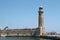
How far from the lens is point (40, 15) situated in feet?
250

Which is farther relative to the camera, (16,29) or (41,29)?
(16,29)

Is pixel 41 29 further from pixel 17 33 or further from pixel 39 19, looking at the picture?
pixel 17 33

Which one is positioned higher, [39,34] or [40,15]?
[40,15]

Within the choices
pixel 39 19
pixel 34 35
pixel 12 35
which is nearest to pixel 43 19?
pixel 39 19

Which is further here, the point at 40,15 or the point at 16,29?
the point at 16,29

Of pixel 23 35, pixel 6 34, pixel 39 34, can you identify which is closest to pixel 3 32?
pixel 6 34

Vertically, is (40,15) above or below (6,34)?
above

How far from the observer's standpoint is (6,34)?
8194 cm

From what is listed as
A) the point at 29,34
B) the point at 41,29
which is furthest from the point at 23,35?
the point at 41,29

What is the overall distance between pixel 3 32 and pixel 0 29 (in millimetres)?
2898

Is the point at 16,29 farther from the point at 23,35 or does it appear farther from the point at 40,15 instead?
the point at 40,15

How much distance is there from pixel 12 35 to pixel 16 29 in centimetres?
263

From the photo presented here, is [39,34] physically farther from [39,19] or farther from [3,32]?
[3,32]

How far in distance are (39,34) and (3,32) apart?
14.5m
